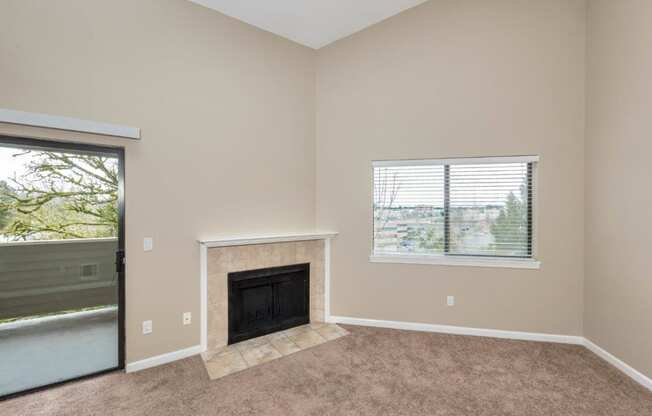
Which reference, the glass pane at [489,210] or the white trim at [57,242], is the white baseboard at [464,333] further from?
the white trim at [57,242]

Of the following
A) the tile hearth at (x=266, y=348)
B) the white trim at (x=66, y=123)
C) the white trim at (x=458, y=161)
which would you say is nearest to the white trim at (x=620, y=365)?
the white trim at (x=458, y=161)

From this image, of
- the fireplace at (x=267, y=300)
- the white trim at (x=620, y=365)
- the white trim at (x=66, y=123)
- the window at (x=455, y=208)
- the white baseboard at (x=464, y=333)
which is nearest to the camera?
the white trim at (x=66, y=123)

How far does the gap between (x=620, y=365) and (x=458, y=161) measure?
247 centimetres

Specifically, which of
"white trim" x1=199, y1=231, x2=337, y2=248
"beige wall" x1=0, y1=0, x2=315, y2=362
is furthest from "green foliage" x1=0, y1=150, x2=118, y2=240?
"white trim" x1=199, y1=231, x2=337, y2=248

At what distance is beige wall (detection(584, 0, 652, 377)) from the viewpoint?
2613 mm

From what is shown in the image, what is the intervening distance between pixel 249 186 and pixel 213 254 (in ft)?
2.85

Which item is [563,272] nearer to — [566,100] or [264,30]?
[566,100]

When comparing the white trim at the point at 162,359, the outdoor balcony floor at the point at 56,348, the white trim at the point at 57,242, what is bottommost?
the white trim at the point at 162,359

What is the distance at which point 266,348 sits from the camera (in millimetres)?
3283

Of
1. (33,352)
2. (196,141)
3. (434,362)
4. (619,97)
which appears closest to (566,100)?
(619,97)

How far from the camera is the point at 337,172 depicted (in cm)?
404

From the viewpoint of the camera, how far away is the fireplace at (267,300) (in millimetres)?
3436

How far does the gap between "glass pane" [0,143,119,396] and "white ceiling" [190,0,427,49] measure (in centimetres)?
213

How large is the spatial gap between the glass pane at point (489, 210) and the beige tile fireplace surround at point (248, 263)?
5.35 feet
